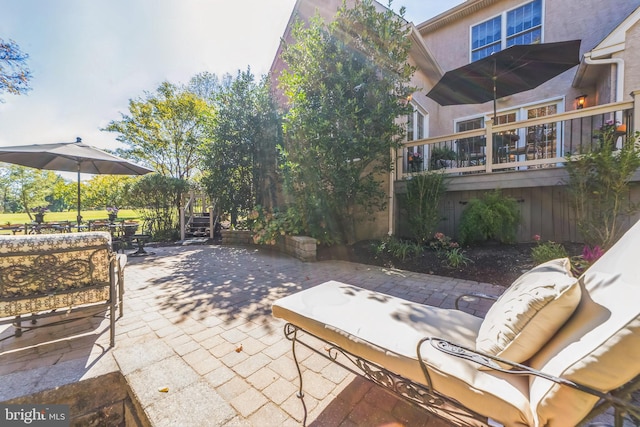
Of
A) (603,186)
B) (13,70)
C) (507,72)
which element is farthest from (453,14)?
(13,70)

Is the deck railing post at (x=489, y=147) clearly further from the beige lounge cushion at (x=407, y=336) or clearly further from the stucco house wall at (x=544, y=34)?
the beige lounge cushion at (x=407, y=336)

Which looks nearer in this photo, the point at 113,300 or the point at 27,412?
the point at 27,412

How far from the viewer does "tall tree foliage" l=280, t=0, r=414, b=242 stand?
17.4 feet

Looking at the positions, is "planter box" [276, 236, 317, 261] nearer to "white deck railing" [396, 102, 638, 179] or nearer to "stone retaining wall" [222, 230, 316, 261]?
"stone retaining wall" [222, 230, 316, 261]

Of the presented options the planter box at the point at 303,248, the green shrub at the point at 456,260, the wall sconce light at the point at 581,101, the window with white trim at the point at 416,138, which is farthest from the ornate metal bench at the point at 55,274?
the wall sconce light at the point at 581,101

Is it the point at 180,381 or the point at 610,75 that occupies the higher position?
Result: the point at 610,75

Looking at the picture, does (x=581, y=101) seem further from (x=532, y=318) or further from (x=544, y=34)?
(x=532, y=318)

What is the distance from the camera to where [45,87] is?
8.70 metres

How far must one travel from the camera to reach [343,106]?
17.1ft

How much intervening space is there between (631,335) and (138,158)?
616 inches

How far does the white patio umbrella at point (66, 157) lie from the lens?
4582mm

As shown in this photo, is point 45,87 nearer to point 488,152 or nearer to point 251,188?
point 251,188

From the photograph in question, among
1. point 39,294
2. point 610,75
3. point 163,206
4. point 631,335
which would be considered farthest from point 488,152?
point 163,206

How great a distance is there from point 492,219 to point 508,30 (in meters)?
7.75
